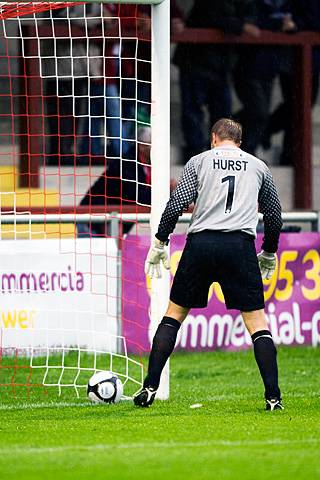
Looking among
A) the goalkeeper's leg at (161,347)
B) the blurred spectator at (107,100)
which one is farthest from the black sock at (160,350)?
the blurred spectator at (107,100)

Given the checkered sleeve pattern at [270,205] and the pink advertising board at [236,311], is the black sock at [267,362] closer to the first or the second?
the checkered sleeve pattern at [270,205]

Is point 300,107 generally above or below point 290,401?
above

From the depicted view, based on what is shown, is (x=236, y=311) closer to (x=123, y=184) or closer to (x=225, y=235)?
(x=123, y=184)

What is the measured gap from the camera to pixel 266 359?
853 cm

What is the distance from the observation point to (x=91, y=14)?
16078mm

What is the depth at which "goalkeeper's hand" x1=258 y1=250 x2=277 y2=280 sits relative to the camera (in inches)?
353

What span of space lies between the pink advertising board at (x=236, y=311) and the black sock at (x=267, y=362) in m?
3.72

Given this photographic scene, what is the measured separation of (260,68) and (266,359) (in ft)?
27.0

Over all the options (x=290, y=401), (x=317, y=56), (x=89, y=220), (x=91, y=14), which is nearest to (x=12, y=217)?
(x=89, y=220)

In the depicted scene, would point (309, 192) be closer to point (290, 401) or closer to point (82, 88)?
point (82, 88)

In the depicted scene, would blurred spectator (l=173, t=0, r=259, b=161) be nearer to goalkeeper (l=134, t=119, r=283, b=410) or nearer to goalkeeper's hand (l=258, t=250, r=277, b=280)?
goalkeeper's hand (l=258, t=250, r=277, b=280)

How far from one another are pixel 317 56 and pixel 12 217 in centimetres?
629

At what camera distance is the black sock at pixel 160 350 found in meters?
8.66

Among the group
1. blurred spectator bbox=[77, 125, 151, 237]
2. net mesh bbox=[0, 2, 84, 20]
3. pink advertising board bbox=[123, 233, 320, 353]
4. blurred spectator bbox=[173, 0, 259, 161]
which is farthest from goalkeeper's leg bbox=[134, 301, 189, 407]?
blurred spectator bbox=[173, 0, 259, 161]
